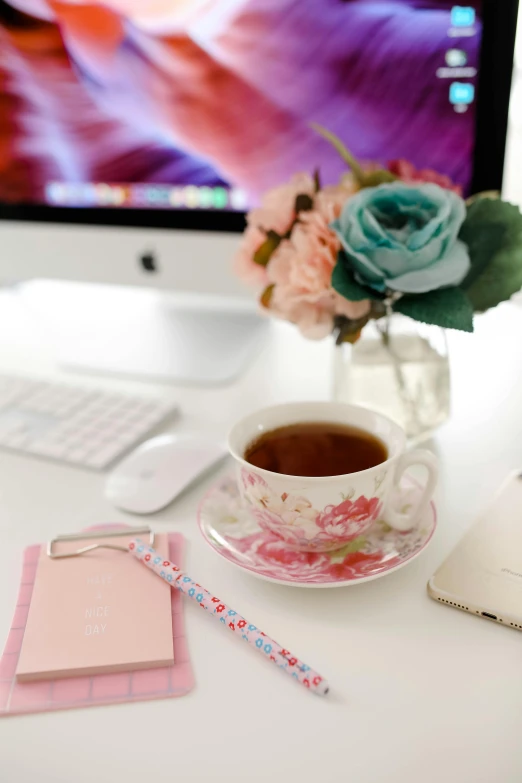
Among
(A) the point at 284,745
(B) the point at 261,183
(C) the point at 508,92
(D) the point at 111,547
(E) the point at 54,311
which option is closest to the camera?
(A) the point at 284,745

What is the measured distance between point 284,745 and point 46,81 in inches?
27.8

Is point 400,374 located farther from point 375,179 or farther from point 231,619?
point 231,619

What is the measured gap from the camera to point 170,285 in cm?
81

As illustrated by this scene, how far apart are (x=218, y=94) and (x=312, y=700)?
0.57 metres

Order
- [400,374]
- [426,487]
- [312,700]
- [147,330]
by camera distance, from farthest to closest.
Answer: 1. [147,330]
2. [400,374]
3. [426,487]
4. [312,700]

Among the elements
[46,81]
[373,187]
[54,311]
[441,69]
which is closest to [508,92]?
[441,69]

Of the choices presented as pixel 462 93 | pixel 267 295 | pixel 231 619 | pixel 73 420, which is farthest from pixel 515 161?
pixel 231 619

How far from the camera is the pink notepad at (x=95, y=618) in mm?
374

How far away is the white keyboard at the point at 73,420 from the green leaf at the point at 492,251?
0.94ft

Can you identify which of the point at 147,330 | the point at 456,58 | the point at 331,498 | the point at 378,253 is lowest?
the point at 147,330

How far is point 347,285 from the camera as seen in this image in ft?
1.63

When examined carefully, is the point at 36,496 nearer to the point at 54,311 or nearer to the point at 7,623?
the point at 7,623

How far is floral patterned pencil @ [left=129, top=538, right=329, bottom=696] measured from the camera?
36cm

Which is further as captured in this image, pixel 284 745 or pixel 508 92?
pixel 508 92
